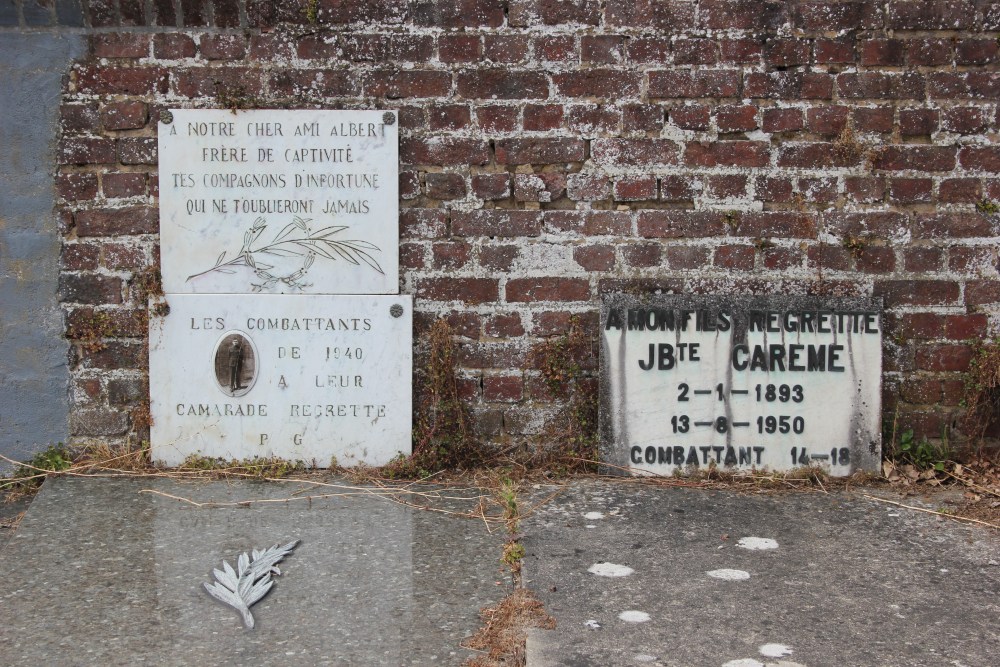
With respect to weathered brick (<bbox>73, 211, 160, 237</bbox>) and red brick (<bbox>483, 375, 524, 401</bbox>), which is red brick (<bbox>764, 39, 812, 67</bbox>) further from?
weathered brick (<bbox>73, 211, 160, 237</bbox>)

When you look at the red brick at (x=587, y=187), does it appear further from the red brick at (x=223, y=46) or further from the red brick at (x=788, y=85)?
the red brick at (x=223, y=46)

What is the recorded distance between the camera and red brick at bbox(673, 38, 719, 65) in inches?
126

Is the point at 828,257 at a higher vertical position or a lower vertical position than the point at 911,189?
lower

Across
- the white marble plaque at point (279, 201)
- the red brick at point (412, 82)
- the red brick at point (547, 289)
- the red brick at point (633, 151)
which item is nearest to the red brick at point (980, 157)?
the red brick at point (633, 151)

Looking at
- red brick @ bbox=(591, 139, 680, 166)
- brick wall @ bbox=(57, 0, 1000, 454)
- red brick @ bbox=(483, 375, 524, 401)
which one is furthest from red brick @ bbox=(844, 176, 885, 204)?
red brick @ bbox=(483, 375, 524, 401)

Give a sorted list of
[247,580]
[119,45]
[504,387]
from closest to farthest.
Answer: [247,580] → [119,45] → [504,387]

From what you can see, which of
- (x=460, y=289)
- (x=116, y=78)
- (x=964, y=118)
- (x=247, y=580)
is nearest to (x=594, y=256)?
(x=460, y=289)

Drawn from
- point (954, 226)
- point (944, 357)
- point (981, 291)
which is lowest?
point (944, 357)

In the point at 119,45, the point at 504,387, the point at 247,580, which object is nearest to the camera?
the point at 247,580

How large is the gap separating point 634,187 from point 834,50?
0.83 metres

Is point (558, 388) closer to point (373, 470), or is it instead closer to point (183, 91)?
point (373, 470)

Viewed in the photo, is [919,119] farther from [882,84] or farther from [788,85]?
[788,85]

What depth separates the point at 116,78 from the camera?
10.5ft

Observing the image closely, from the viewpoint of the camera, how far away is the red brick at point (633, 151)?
10.6 feet
